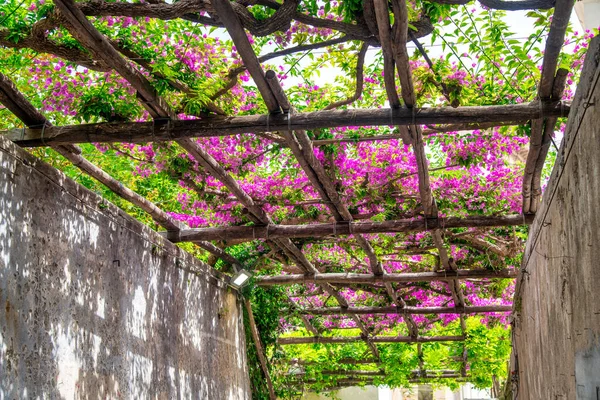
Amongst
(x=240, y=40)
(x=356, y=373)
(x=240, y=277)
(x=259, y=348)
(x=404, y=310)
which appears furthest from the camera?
(x=356, y=373)

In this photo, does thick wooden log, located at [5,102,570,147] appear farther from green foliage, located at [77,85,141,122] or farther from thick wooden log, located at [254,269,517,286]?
thick wooden log, located at [254,269,517,286]

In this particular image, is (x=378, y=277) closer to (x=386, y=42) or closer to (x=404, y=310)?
(x=404, y=310)

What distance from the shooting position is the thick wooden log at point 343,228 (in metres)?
6.78

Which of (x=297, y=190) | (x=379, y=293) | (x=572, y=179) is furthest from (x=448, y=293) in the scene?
(x=572, y=179)

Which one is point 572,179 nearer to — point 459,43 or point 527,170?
point 459,43

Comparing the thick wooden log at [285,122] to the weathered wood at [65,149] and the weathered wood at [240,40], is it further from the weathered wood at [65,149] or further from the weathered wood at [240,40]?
the weathered wood at [240,40]

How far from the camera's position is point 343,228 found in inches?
271

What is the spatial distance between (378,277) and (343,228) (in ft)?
7.35

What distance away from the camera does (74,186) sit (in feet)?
16.1

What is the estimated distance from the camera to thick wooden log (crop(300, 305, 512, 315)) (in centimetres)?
1074

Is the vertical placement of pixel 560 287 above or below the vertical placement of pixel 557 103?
below

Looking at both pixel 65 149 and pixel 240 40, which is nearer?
pixel 240 40

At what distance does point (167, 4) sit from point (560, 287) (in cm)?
257

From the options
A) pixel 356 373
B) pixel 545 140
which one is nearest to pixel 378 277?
pixel 545 140
